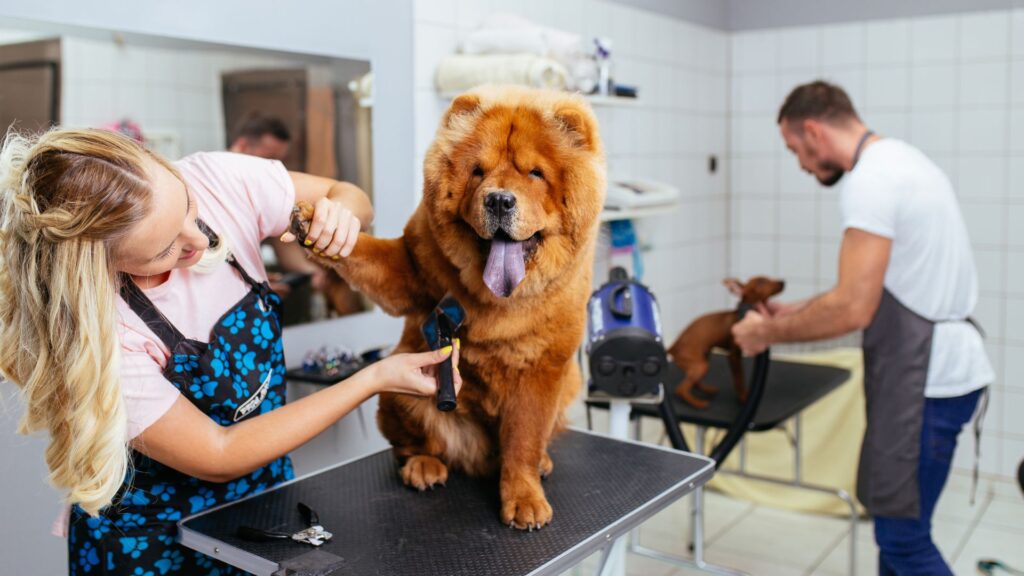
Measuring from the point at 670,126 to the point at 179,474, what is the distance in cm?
313

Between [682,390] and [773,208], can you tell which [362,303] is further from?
[773,208]

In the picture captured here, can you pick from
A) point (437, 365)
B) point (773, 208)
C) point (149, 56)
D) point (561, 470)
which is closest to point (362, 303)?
point (149, 56)

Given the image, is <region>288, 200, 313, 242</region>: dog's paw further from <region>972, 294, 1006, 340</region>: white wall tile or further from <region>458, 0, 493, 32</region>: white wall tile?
<region>972, 294, 1006, 340</region>: white wall tile

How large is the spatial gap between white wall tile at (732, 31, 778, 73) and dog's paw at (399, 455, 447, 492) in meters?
3.52

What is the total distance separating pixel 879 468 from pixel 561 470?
3.96 feet

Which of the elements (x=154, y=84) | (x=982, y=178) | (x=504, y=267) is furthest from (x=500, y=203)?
(x=982, y=178)

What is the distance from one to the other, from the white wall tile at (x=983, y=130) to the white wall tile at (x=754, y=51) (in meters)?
0.95

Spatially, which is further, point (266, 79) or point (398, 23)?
point (398, 23)

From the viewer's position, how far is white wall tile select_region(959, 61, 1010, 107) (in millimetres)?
3863

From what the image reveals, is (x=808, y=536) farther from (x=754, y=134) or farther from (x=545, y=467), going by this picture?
(x=545, y=467)

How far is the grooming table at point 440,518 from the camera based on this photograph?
1.29 metres

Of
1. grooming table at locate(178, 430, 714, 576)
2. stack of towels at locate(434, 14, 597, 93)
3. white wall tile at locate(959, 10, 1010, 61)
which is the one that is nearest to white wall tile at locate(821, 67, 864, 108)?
white wall tile at locate(959, 10, 1010, 61)

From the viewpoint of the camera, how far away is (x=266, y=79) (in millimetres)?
2262

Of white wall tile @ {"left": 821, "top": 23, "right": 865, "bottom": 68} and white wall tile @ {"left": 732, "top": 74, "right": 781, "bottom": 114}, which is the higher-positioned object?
white wall tile @ {"left": 821, "top": 23, "right": 865, "bottom": 68}
